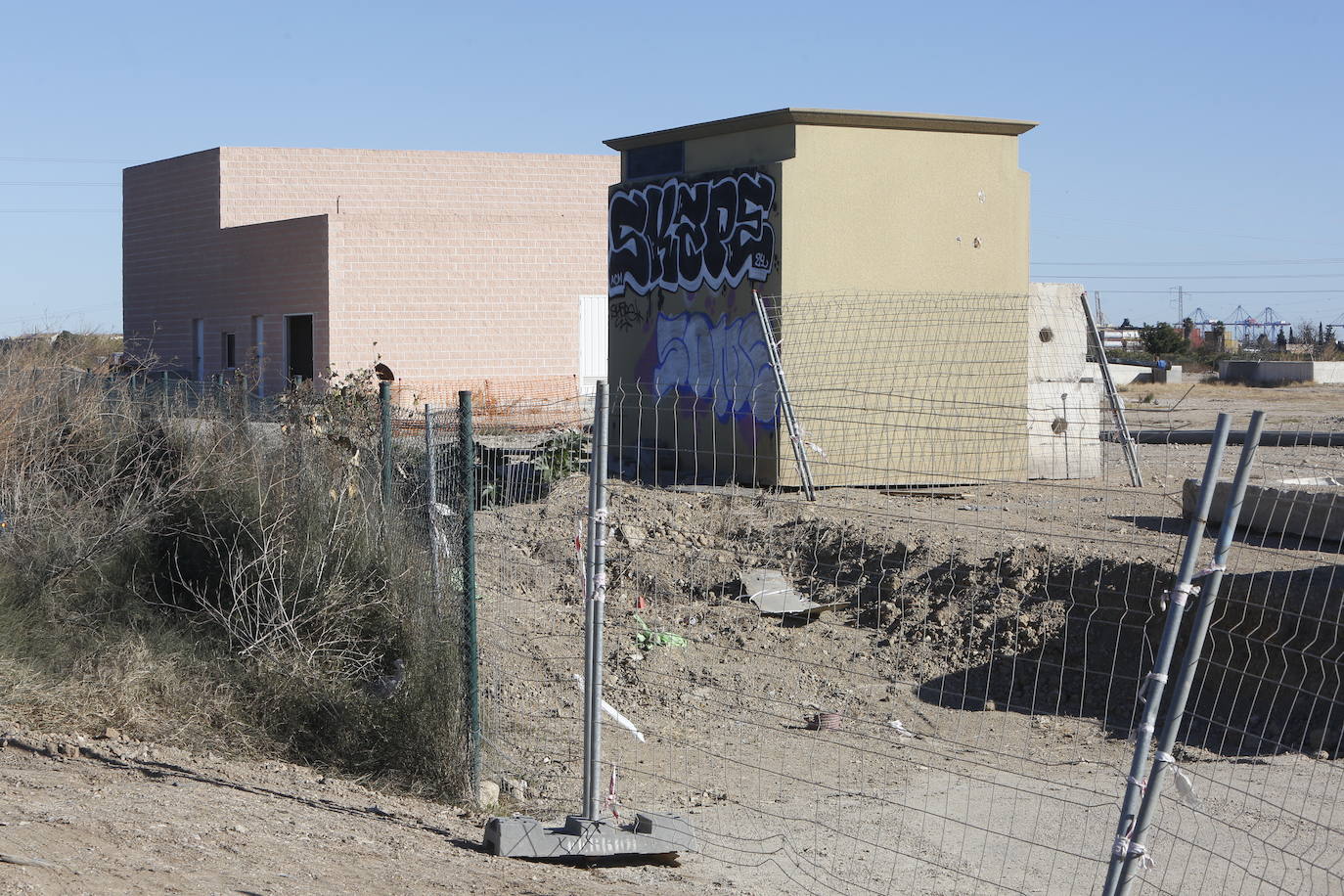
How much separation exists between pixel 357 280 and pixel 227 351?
259 inches

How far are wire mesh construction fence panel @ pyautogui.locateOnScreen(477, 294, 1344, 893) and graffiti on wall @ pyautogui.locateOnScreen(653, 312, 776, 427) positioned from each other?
4 cm

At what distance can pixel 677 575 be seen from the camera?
1088 cm

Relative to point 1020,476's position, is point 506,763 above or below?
below

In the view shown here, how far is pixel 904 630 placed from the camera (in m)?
9.39

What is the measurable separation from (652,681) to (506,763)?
2051 millimetres

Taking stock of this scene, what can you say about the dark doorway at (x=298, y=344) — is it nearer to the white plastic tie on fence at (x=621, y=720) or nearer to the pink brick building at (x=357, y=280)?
the pink brick building at (x=357, y=280)

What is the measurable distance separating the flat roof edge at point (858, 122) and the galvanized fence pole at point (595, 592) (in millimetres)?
9026

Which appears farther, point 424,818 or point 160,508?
point 160,508

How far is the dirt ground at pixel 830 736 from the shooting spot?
16.8 ft

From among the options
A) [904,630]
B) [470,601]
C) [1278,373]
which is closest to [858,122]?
[904,630]

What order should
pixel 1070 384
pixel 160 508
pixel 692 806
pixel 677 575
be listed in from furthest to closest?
1. pixel 1070 384
2. pixel 677 575
3. pixel 160 508
4. pixel 692 806

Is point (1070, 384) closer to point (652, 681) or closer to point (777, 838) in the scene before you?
point (652, 681)

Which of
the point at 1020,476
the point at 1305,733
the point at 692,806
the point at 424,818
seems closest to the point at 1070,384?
the point at 1020,476

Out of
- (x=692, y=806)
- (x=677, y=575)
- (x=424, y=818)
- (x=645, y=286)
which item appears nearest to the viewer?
(x=424, y=818)
